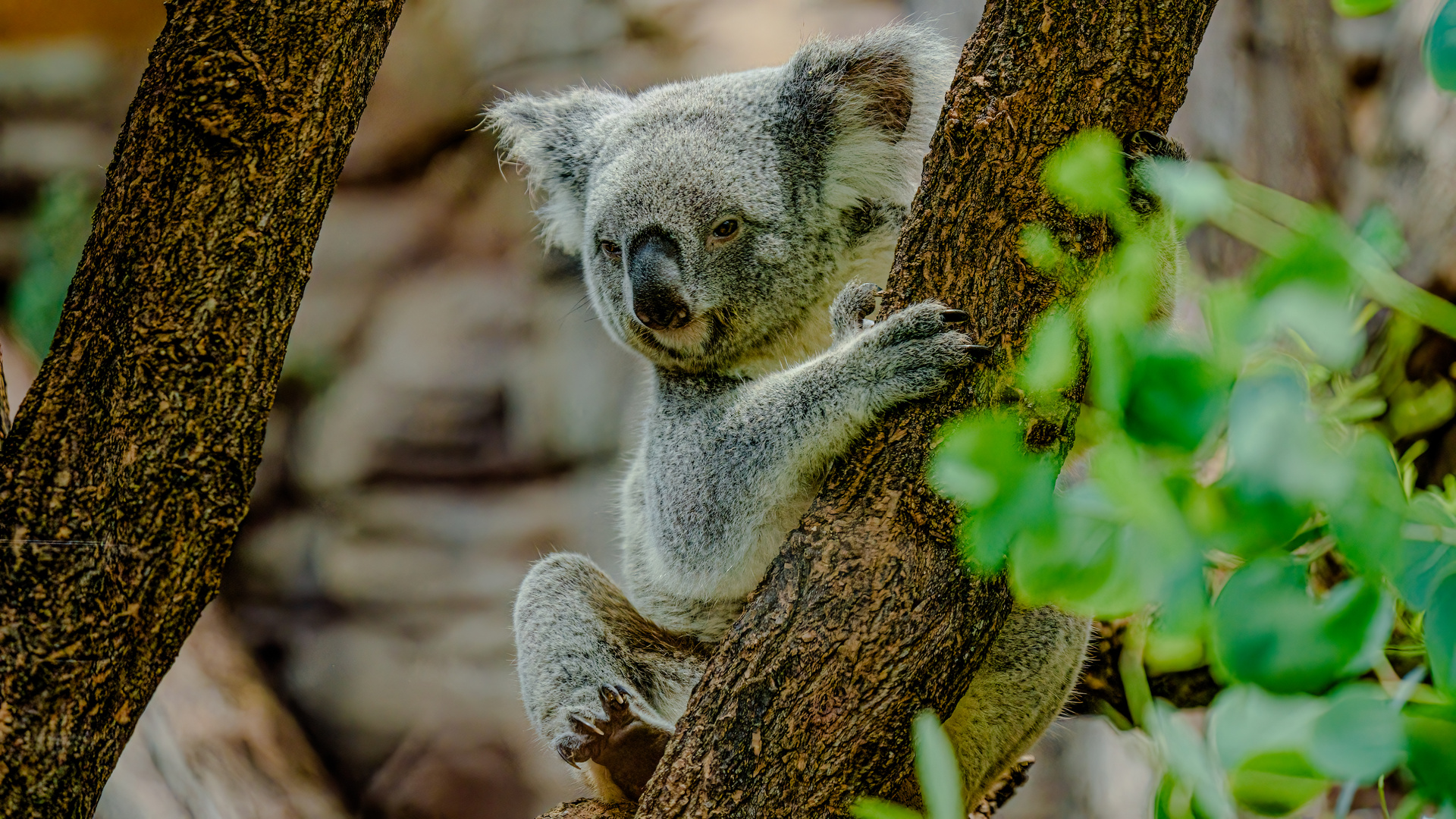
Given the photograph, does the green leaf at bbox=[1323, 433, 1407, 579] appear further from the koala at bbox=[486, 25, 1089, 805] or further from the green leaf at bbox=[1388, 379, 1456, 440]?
the green leaf at bbox=[1388, 379, 1456, 440]

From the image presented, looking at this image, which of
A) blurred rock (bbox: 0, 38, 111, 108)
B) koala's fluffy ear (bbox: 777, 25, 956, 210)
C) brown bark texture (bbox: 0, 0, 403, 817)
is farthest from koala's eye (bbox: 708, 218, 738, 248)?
blurred rock (bbox: 0, 38, 111, 108)

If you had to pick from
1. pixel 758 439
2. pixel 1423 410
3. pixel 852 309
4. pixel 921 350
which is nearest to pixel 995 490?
pixel 921 350

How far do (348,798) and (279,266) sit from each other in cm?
483

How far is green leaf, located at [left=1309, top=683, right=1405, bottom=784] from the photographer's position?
1.52ft

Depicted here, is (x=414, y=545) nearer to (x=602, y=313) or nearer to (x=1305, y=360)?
(x=602, y=313)

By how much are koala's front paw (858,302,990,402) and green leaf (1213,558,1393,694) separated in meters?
1.33

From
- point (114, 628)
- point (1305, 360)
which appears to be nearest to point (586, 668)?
point (114, 628)

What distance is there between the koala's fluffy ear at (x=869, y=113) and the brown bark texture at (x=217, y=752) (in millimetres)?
3407

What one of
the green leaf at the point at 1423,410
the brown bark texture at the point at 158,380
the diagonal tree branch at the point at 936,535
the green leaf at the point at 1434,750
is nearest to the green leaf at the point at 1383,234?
the green leaf at the point at 1434,750

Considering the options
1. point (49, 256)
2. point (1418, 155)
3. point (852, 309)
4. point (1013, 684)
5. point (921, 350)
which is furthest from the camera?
point (49, 256)

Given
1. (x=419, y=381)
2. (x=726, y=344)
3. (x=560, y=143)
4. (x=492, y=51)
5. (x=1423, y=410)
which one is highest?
(x=492, y=51)

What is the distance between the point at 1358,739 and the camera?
1.56 ft

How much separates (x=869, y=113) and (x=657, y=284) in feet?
2.49

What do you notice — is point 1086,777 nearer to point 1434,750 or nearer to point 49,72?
point 1434,750
